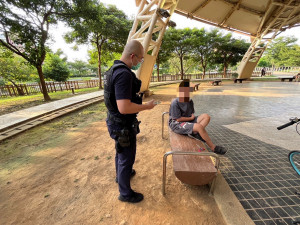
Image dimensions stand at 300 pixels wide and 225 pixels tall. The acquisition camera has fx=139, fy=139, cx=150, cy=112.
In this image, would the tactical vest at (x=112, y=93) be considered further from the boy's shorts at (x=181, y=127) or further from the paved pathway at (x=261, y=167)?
the paved pathway at (x=261, y=167)

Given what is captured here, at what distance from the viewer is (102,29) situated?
12203 mm

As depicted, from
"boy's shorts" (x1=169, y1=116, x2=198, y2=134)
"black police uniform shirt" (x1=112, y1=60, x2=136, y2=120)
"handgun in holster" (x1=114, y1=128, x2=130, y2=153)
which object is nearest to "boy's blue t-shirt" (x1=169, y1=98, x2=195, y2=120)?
"boy's shorts" (x1=169, y1=116, x2=198, y2=134)

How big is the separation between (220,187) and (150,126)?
2.93 m

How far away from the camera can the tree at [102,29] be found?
9.50 m

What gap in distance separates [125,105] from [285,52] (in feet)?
160

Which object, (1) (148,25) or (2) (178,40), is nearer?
(1) (148,25)

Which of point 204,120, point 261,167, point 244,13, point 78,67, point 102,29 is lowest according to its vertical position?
point 261,167

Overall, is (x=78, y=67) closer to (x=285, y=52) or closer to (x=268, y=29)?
(x=268, y=29)

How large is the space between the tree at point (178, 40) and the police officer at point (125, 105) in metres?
21.1

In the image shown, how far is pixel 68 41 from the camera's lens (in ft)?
49.5

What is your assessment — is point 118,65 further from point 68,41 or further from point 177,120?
point 68,41

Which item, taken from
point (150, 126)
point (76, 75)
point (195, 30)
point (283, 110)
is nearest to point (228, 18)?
point (195, 30)

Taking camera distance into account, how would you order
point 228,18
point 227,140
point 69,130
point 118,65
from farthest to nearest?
point 228,18, point 69,130, point 227,140, point 118,65

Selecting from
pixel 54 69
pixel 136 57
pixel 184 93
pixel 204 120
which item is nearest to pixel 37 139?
pixel 136 57
